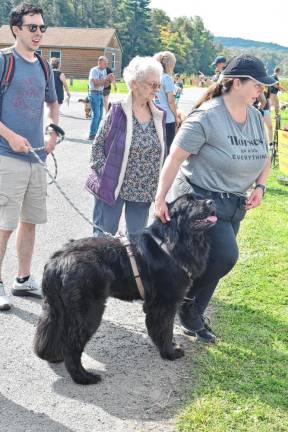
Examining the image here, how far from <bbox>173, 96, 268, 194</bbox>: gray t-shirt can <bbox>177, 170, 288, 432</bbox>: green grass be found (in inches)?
47.9

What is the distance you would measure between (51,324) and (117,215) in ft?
4.01

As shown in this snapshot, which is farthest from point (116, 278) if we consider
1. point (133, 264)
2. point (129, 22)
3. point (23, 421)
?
point (129, 22)

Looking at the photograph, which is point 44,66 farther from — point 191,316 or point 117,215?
point 191,316

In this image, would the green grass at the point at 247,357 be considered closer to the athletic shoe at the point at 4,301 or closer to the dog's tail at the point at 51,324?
the dog's tail at the point at 51,324

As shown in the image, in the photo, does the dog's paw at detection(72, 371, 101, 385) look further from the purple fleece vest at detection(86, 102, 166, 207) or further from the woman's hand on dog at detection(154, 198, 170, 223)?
the purple fleece vest at detection(86, 102, 166, 207)

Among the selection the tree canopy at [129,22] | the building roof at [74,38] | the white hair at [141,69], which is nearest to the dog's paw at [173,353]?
the white hair at [141,69]

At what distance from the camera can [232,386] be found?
3.38 m

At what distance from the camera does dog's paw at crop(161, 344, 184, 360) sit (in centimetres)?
367

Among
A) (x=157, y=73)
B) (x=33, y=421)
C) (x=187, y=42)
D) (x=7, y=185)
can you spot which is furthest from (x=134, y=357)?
(x=187, y=42)

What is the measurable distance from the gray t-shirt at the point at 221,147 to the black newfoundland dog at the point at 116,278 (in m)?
0.33

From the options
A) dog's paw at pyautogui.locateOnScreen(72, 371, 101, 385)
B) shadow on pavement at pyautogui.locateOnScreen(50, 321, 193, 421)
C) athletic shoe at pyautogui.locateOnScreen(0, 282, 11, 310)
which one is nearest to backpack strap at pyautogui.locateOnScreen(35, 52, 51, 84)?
athletic shoe at pyautogui.locateOnScreen(0, 282, 11, 310)

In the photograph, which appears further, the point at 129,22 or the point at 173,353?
the point at 129,22

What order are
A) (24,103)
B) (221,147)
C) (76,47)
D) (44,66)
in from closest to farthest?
(221,147) → (24,103) → (44,66) → (76,47)

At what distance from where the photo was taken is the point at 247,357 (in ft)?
12.5
